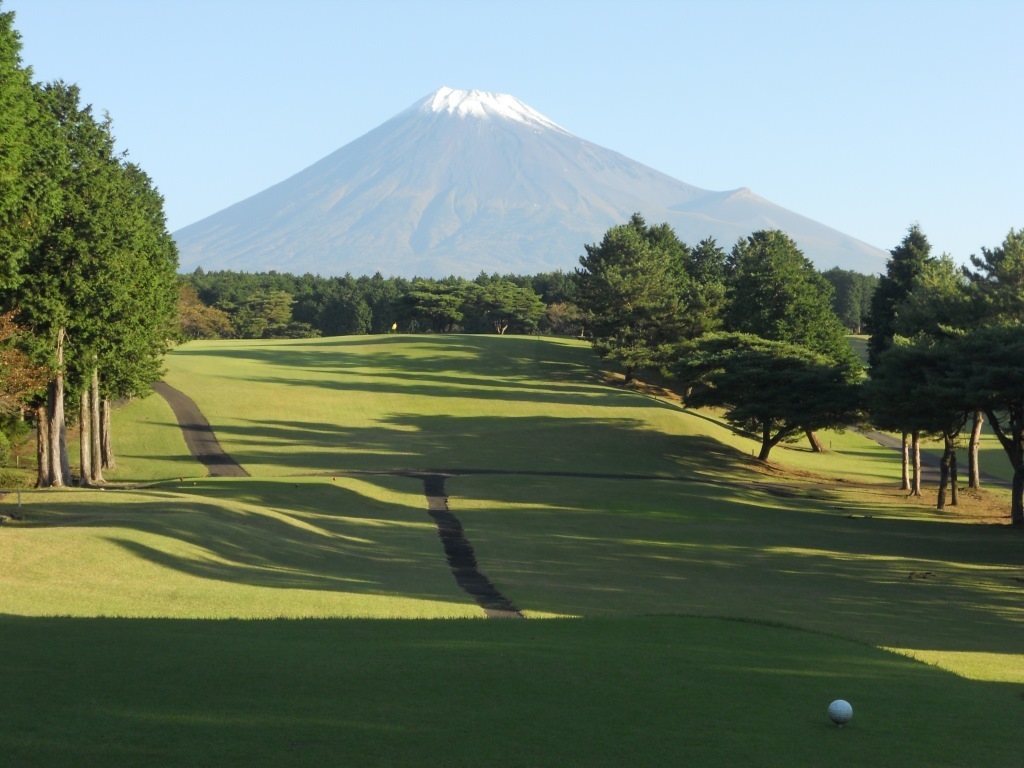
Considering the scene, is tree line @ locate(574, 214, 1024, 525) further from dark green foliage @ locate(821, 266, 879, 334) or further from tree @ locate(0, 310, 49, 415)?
dark green foliage @ locate(821, 266, 879, 334)

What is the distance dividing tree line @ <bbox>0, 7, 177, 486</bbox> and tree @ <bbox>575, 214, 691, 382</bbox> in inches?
1963

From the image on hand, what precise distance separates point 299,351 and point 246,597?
86.1 m

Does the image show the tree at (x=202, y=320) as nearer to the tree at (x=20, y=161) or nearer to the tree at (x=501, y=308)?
the tree at (x=501, y=308)

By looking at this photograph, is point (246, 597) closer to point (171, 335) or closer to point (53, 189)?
point (53, 189)

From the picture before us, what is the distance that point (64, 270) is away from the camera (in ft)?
129

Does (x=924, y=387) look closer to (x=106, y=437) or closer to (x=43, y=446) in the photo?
(x=43, y=446)

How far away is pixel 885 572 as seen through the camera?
33.1m

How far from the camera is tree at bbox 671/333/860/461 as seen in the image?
2383 inches

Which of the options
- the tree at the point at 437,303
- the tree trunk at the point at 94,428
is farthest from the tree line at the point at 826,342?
the tree at the point at 437,303

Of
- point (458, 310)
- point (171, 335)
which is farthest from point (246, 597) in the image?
point (458, 310)

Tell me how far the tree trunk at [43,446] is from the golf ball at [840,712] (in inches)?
1481

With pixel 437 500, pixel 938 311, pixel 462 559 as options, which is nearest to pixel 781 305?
pixel 938 311

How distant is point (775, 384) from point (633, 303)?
3179 centimetres

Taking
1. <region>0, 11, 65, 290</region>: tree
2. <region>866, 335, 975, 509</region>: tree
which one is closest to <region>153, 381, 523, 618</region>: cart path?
<region>0, 11, 65, 290</region>: tree
